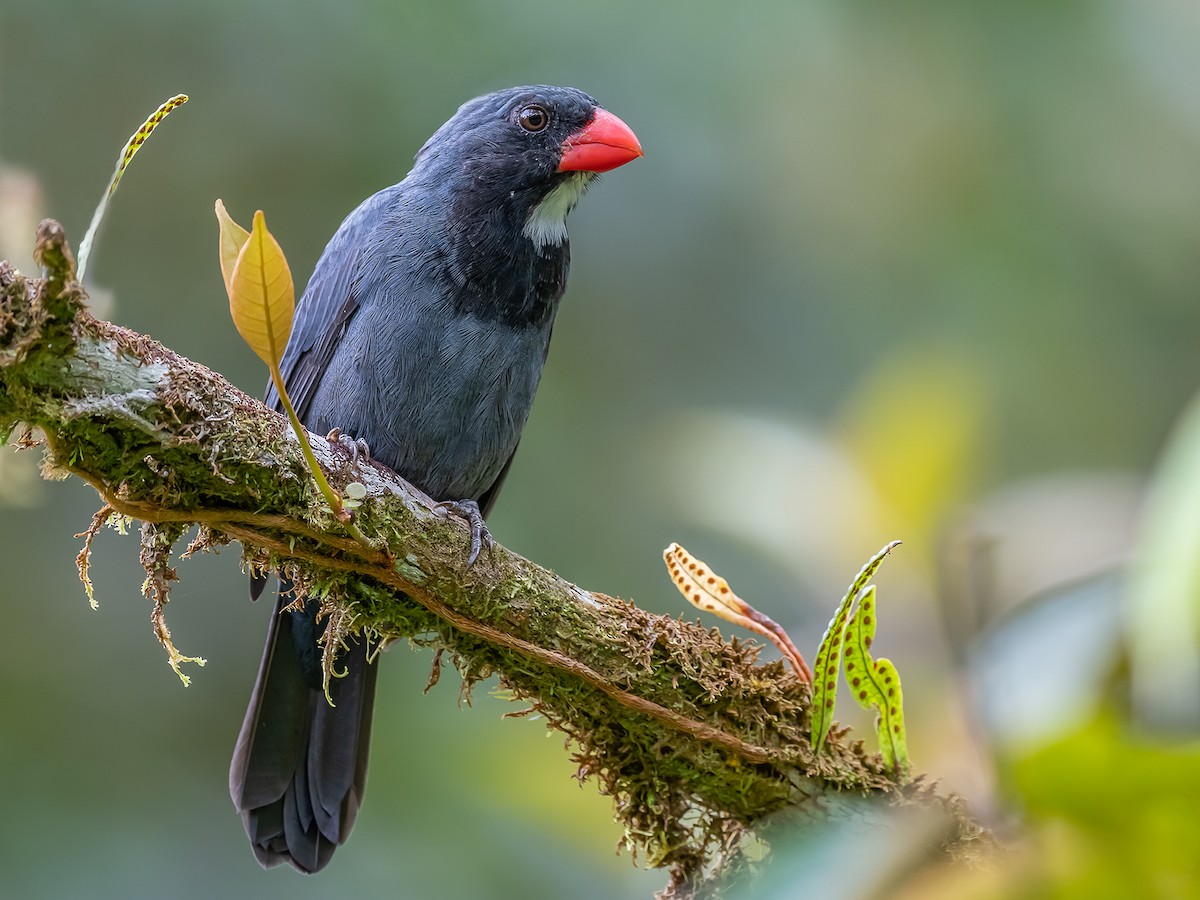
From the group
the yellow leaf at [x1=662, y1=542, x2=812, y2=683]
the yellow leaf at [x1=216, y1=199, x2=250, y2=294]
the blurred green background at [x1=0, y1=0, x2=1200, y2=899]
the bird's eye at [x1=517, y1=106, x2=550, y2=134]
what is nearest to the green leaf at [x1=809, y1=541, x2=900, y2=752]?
the yellow leaf at [x1=662, y1=542, x2=812, y2=683]

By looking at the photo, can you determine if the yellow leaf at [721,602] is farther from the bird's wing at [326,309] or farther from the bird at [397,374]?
the bird's wing at [326,309]

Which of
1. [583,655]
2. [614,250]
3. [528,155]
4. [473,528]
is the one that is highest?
[614,250]

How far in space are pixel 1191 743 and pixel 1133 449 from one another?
5.47 m

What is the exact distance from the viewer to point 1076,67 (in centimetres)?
625

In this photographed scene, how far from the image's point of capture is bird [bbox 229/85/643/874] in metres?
3.20

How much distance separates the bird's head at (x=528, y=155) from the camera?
3504 mm

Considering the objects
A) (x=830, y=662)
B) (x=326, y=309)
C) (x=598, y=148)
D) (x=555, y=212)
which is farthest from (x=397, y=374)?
(x=830, y=662)

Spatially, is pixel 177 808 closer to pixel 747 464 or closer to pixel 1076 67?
pixel 747 464

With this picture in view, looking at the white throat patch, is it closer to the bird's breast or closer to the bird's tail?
the bird's breast

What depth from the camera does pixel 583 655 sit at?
2.49 m

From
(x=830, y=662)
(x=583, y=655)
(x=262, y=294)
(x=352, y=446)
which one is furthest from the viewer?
(x=352, y=446)

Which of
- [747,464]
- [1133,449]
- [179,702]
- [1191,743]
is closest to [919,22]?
[1133,449]

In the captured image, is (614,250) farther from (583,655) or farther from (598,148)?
(583,655)

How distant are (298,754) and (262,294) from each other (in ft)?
5.80
